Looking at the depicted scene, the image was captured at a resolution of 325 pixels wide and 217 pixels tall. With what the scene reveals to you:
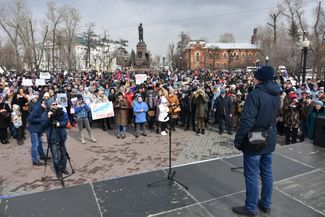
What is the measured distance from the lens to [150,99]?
1111cm

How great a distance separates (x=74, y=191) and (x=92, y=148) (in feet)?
13.2

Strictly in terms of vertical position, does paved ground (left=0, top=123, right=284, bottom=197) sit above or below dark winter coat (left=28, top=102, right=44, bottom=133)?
below

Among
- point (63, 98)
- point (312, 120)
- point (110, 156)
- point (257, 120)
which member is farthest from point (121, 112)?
point (257, 120)

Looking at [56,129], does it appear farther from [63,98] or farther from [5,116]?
[63,98]

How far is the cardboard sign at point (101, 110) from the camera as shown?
10469 mm

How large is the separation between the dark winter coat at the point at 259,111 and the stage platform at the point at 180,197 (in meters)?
1.14

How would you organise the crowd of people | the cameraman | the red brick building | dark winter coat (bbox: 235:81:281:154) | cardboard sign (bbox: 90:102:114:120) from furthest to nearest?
the red brick building
cardboard sign (bbox: 90:102:114:120)
the crowd of people
the cameraman
dark winter coat (bbox: 235:81:281:154)

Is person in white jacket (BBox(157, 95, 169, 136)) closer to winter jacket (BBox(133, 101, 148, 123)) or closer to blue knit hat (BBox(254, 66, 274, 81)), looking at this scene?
winter jacket (BBox(133, 101, 148, 123))

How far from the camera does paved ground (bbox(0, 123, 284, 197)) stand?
6087mm

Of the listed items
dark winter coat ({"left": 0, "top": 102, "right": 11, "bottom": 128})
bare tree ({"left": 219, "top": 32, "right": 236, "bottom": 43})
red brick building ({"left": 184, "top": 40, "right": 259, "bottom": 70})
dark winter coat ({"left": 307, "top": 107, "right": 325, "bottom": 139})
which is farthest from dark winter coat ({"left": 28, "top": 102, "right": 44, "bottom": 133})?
bare tree ({"left": 219, "top": 32, "right": 236, "bottom": 43})

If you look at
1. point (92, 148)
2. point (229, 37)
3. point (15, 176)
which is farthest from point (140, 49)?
point (229, 37)

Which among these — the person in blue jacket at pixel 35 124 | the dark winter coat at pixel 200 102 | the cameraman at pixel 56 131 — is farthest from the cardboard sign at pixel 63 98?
the dark winter coat at pixel 200 102

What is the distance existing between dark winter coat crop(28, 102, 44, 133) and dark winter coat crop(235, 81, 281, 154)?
5358 millimetres

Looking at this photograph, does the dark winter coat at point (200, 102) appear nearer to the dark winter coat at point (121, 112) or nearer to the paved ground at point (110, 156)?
the paved ground at point (110, 156)
